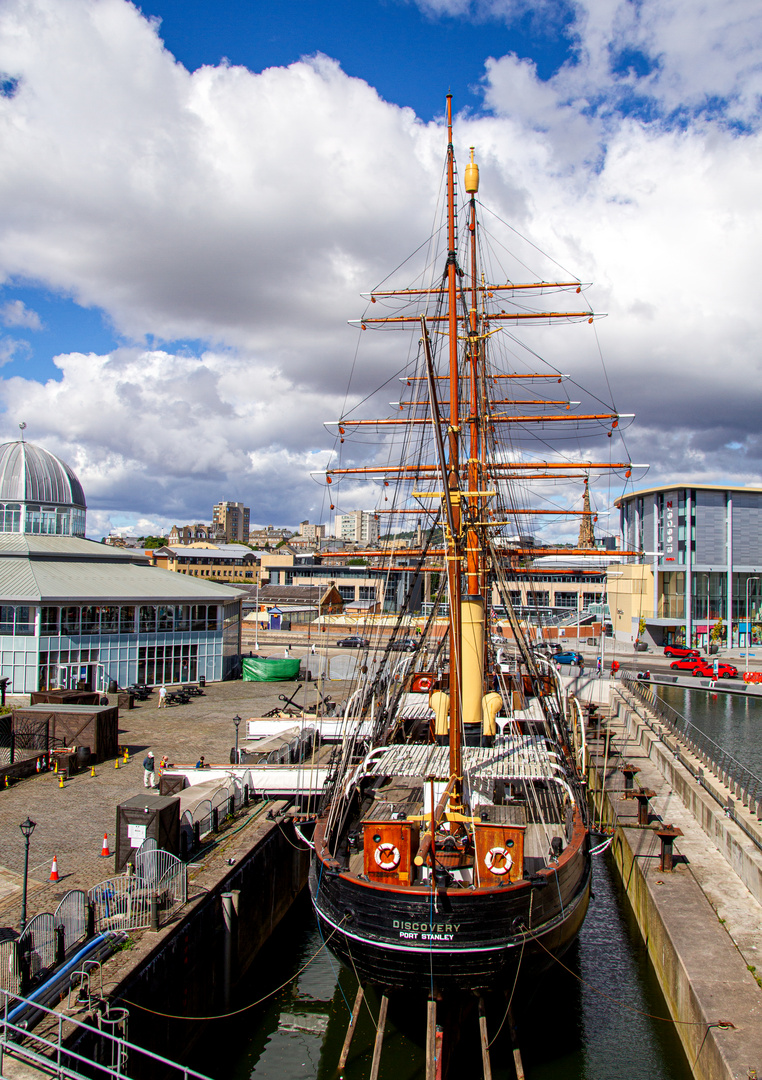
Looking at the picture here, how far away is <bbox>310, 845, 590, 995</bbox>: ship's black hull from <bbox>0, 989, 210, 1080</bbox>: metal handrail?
11.2ft

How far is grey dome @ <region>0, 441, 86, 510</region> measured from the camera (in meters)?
46.2

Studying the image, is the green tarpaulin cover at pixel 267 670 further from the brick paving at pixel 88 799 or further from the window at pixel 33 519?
the window at pixel 33 519

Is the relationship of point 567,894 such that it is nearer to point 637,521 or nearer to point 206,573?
point 637,521

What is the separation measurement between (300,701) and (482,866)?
2674cm

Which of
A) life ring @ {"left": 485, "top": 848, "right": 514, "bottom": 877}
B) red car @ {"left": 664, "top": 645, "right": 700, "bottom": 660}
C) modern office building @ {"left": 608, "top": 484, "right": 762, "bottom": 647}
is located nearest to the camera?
life ring @ {"left": 485, "top": 848, "right": 514, "bottom": 877}

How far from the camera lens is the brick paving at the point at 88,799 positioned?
592 inches

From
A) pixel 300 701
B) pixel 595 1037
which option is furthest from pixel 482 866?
pixel 300 701

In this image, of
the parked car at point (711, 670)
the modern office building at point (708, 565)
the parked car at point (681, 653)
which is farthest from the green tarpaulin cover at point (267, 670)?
the modern office building at point (708, 565)

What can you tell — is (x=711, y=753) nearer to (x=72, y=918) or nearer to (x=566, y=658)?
(x=72, y=918)

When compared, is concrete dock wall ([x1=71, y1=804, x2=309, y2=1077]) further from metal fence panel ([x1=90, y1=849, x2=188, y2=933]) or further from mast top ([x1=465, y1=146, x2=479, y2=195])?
mast top ([x1=465, y1=146, x2=479, y2=195])

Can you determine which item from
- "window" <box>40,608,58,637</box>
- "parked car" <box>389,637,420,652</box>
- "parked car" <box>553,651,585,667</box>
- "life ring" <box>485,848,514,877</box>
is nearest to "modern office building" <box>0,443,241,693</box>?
"window" <box>40,608,58,637</box>

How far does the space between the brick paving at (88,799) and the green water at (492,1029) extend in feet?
14.6

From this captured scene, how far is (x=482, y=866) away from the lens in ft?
40.3

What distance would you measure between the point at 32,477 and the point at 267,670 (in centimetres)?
1997
